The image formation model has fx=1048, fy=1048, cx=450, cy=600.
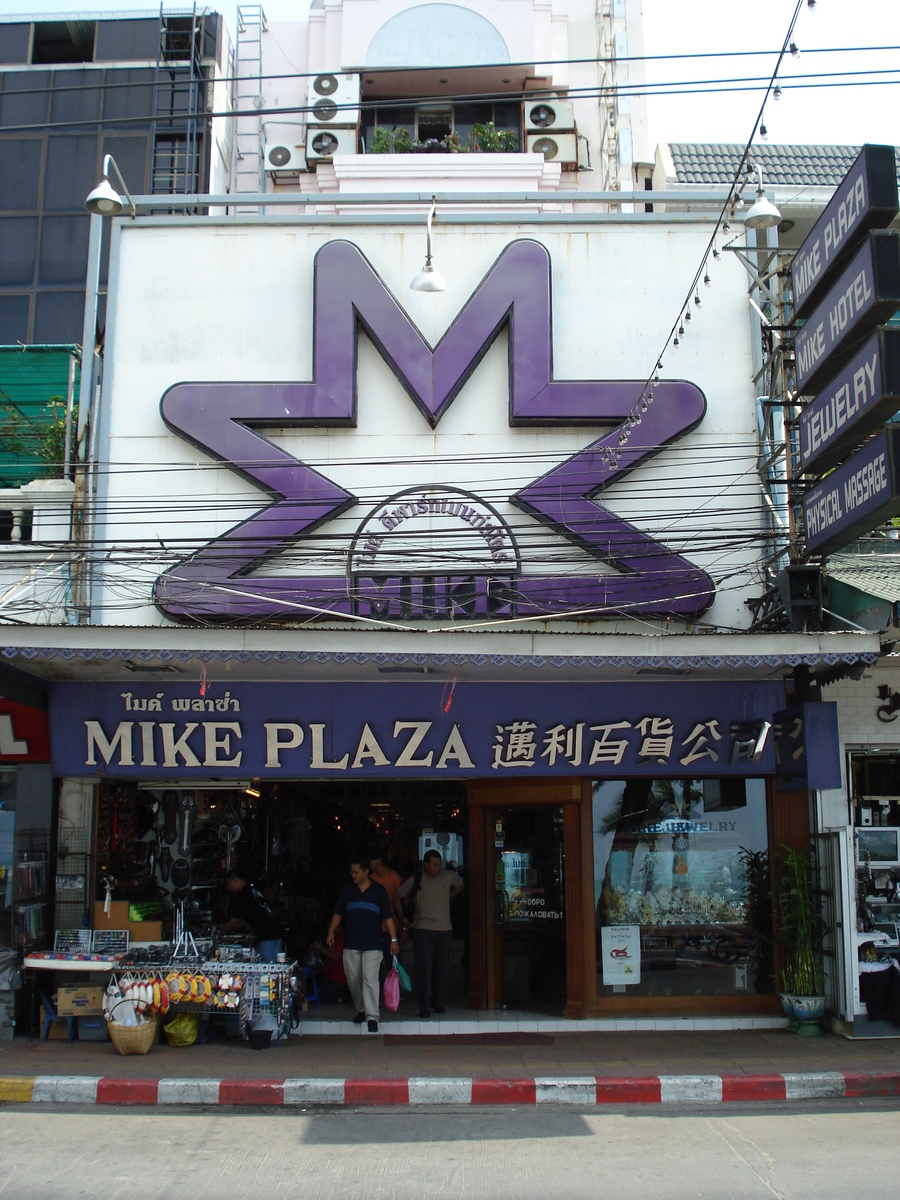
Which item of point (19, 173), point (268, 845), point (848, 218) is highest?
point (19, 173)

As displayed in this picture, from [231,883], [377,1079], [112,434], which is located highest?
[112,434]

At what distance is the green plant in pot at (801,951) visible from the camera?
10711 mm

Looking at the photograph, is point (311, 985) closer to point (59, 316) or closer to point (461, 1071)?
point (461, 1071)

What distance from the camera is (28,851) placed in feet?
36.4

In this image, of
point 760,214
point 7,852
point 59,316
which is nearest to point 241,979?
point 7,852

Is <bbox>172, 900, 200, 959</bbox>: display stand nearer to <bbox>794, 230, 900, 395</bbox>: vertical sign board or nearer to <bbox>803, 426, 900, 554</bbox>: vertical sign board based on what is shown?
<bbox>803, 426, 900, 554</bbox>: vertical sign board

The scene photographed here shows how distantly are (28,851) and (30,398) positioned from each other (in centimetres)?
618

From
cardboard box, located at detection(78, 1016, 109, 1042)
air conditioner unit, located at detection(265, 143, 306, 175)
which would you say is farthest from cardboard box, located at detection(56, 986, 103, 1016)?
air conditioner unit, located at detection(265, 143, 306, 175)

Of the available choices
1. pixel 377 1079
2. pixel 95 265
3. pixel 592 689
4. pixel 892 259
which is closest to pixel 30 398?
pixel 95 265

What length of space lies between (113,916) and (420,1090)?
13.5 ft

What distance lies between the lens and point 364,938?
1114cm

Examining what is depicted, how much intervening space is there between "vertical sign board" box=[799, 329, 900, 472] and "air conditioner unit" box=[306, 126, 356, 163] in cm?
1525

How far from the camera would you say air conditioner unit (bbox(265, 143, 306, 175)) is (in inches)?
889

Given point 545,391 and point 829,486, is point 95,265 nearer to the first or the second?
point 545,391
